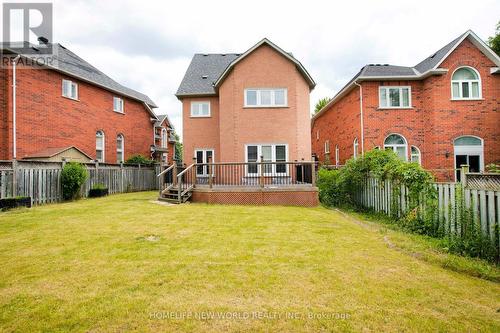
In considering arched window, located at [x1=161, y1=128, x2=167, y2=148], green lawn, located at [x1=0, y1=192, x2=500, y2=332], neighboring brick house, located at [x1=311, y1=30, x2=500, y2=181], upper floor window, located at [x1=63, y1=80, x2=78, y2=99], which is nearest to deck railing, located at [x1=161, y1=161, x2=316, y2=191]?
green lawn, located at [x1=0, y1=192, x2=500, y2=332]

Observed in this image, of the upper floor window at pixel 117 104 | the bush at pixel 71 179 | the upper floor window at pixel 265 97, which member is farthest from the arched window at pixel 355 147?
the upper floor window at pixel 117 104

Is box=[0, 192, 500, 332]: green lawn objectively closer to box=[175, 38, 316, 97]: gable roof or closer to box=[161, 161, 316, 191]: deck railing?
box=[161, 161, 316, 191]: deck railing

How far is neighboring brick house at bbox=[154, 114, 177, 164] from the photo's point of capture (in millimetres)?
29430

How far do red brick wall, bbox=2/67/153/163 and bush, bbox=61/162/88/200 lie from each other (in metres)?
4.88

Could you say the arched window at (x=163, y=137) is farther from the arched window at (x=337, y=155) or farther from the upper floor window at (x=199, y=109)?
the arched window at (x=337, y=155)

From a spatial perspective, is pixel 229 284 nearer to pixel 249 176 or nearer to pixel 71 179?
pixel 249 176

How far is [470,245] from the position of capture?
201 inches

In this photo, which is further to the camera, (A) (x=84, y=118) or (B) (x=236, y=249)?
(A) (x=84, y=118)

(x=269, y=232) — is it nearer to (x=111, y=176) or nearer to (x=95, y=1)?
(x=111, y=176)

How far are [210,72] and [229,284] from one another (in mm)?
18084

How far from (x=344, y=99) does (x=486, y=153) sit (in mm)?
9483

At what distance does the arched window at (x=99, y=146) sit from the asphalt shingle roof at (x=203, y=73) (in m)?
8.36

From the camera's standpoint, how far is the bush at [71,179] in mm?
12180

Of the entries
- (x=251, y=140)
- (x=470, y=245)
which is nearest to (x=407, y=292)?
(x=470, y=245)
